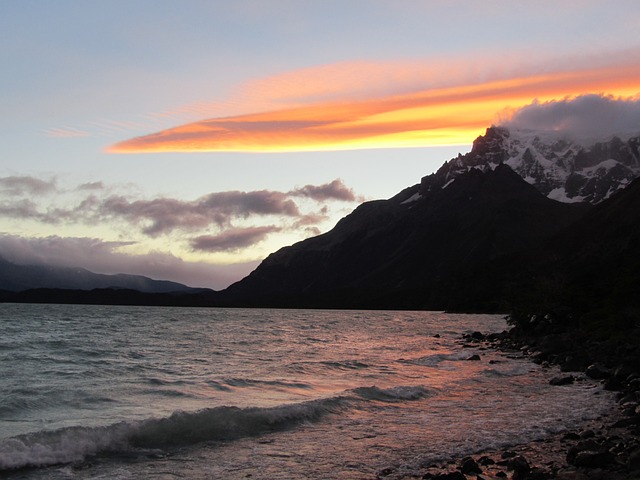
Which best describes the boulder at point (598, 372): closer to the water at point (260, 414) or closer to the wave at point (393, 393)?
the water at point (260, 414)

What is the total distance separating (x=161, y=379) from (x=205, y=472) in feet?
70.6

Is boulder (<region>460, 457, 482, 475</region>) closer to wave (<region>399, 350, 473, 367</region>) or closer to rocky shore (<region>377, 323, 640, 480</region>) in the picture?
rocky shore (<region>377, 323, 640, 480</region>)

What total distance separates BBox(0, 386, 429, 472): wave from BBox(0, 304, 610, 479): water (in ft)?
0.18

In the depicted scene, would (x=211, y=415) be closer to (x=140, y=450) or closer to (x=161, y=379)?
(x=140, y=450)

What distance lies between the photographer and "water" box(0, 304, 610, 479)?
20.3m

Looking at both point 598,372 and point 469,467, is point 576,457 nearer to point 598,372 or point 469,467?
point 469,467

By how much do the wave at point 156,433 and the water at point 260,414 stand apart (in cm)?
5

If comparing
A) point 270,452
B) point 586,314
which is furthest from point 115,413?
point 586,314

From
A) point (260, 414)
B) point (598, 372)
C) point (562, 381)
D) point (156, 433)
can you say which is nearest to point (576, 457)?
point (260, 414)

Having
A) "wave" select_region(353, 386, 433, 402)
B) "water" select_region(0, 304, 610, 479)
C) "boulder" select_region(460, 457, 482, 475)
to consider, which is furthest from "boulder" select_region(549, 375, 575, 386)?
"boulder" select_region(460, 457, 482, 475)

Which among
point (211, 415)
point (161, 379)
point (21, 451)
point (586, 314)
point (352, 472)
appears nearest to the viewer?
point (352, 472)

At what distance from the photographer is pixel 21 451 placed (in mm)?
20531

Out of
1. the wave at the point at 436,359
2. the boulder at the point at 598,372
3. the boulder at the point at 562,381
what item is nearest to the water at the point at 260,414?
the boulder at the point at 562,381

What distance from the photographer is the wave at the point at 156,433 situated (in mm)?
20688
